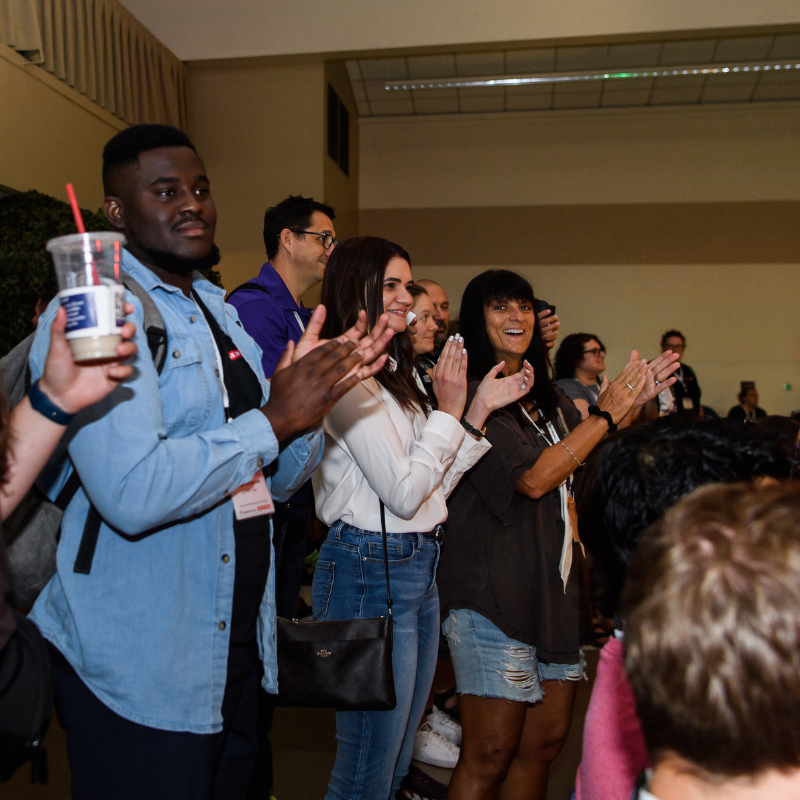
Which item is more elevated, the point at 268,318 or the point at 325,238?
the point at 325,238

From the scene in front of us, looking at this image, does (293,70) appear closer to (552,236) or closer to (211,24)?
(211,24)

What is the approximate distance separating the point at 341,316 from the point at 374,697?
2.92 ft

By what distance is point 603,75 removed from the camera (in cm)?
786

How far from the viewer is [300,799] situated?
2.52 meters

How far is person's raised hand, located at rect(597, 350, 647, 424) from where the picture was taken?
7.22ft

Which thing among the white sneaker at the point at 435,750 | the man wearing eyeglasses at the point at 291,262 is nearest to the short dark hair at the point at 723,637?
the man wearing eyeglasses at the point at 291,262

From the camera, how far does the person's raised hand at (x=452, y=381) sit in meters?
1.82

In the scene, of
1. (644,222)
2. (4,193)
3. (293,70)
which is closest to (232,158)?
(293,70)

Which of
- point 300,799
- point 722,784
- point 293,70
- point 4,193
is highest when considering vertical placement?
point 293,70

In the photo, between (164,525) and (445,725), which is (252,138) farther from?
(164,525)

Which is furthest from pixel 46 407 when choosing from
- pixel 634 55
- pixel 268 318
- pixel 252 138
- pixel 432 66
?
pixel 634 55

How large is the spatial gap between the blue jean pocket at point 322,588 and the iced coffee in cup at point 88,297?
0.93 m

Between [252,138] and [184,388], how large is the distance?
275 inches

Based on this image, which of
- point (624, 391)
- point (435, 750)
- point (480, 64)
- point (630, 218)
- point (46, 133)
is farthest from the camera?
point (630, 218)
